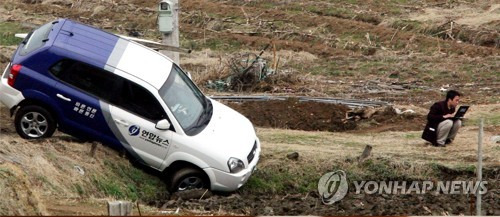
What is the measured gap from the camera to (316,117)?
60.6 feet

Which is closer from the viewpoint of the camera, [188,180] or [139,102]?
[188,180]

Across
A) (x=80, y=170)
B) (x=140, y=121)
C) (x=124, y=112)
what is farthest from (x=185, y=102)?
(x=80, y=170)

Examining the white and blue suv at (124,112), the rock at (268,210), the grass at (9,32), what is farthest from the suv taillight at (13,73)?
the grass at (9,32)

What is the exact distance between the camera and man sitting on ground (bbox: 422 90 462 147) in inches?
577

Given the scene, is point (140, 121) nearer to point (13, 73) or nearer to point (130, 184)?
point (130, 184)

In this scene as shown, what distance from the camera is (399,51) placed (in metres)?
30.8

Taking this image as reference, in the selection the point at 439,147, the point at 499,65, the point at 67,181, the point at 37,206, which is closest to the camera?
the point at 37,206

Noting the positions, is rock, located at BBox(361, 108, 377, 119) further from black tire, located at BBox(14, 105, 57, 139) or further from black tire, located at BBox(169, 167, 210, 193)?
black tire, located at BBox(14, 105, 57, 139)

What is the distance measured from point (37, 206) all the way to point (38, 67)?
13.7 ft

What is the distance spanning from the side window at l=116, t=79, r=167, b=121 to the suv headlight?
42.9 inches

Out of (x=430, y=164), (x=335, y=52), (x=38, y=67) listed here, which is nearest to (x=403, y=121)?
(x=430, y=164)

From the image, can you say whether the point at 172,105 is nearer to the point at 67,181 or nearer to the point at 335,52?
the point at 67,181

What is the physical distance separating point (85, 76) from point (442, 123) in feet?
18.8

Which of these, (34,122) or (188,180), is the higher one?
(34,122)
